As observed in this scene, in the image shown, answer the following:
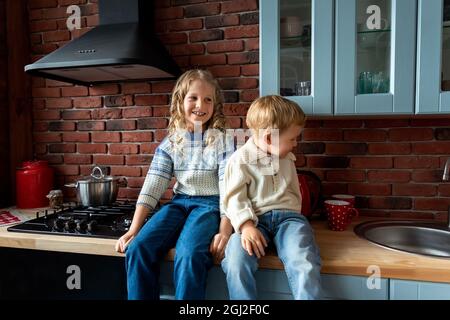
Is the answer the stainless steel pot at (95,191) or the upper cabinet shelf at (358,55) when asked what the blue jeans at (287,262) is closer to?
the upper cabinet shelf at (358,55)

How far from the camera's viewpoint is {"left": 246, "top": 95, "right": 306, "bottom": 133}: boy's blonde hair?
42.9 inches

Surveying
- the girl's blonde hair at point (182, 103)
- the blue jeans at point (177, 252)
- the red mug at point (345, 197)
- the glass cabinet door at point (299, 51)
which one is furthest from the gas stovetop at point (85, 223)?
the red mug at point (345, 197)

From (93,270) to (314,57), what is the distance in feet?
4.08

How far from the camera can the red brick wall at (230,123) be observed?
1435 millimetres

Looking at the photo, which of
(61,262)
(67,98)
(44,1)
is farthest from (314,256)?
(44,1)

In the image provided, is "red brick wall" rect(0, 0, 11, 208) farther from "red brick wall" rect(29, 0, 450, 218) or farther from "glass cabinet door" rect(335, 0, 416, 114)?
"glass cabinet door" rect(335, 0, 416, 114)

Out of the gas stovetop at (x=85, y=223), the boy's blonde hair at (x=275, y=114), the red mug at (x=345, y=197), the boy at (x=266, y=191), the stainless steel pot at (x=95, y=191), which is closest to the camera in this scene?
the boy at (x=266, y=191)

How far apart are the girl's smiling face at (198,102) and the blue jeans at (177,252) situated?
1.20 feet

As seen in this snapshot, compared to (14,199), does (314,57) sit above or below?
above

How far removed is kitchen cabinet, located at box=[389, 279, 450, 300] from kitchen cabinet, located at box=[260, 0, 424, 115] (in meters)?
0.56

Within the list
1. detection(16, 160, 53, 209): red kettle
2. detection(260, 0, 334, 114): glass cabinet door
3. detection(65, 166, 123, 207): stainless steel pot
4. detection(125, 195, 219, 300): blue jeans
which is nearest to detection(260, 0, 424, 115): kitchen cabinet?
detection(260, 0, 334, 114): glass cabinet door

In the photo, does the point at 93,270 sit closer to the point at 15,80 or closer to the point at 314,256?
the point at 314,256

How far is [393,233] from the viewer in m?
1.34
